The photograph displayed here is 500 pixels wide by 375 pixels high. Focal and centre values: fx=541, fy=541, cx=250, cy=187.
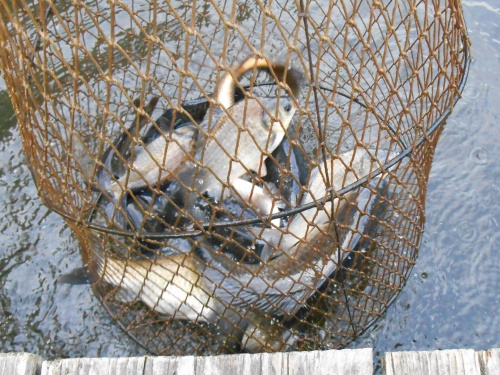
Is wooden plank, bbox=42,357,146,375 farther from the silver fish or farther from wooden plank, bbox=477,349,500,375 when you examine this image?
wooden plank, bbox=477,349,500,375

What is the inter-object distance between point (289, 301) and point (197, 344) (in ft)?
1.90

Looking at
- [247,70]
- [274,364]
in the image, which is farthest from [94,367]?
[247,70]

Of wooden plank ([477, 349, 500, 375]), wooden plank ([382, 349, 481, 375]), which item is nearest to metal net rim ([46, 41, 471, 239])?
wooden plank ([382, 349, 481, 375])

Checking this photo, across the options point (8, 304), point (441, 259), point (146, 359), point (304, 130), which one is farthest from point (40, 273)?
point (441, 259)

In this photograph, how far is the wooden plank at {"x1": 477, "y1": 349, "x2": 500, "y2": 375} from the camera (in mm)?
1881

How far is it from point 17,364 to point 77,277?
80cm

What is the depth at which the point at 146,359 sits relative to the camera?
1889mm

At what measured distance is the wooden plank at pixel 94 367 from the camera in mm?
1878

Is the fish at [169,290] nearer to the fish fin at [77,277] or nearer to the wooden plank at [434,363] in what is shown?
the fish fin at [77,277]

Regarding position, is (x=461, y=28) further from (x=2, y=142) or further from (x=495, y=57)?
(x=2, y=142)

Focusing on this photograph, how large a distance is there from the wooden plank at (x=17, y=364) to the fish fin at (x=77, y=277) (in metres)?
0.77

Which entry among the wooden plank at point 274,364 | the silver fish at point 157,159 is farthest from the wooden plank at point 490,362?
the silver fish at point 157,159

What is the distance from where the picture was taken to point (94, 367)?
1.88m

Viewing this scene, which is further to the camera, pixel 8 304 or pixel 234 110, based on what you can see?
pixel 8 304
